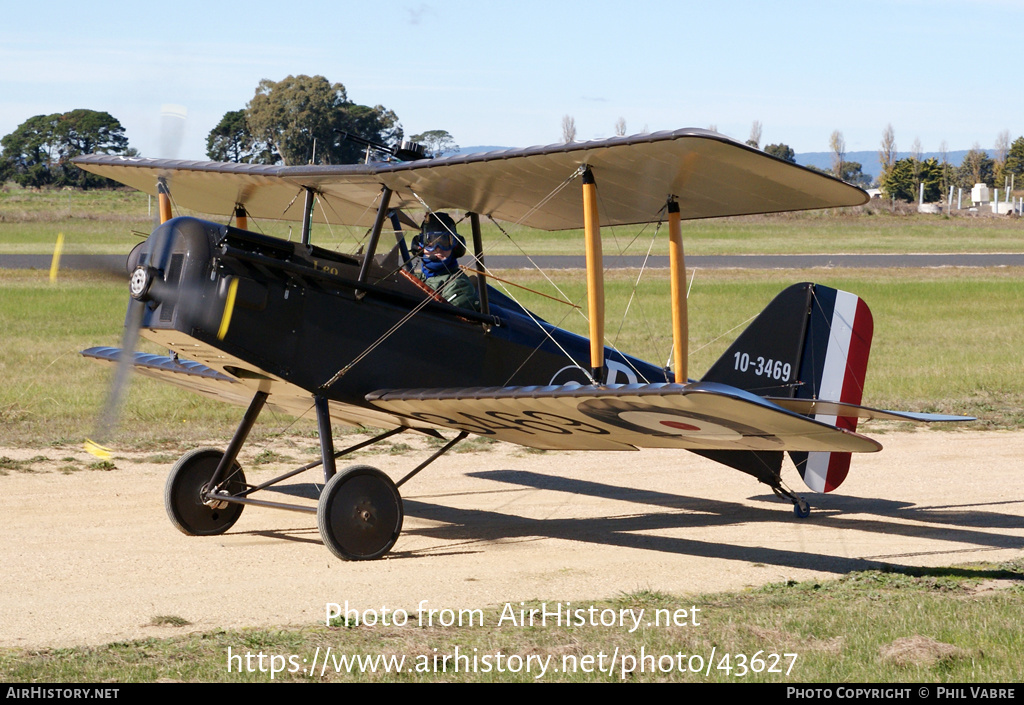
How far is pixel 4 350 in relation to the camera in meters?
18.6

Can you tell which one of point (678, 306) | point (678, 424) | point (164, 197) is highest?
point (164, 197)

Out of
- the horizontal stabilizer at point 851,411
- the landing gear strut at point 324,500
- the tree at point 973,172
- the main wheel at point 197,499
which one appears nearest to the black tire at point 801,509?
the horizontal stabilizer at point 851,411

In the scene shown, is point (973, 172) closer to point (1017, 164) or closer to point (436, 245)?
point (1017, 164)

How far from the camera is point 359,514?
313 inches

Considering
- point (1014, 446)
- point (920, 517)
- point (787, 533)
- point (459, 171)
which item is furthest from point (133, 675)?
point (1014, 446)

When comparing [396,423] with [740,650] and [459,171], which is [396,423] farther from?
[740,650]

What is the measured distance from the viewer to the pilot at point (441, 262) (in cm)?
867

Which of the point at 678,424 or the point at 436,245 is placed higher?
the point at 436,245

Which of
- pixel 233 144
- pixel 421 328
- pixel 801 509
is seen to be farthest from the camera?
pixel 233 144

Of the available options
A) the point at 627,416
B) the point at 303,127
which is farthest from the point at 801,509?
the point at 303,127

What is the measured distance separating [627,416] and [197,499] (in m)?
3.94

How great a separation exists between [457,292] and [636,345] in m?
13.3

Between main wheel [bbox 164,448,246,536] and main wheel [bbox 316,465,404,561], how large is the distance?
1.42 m

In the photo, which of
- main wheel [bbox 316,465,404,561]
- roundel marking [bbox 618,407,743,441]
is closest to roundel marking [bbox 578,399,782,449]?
roundel marking [bbox 618,407,743,441]
